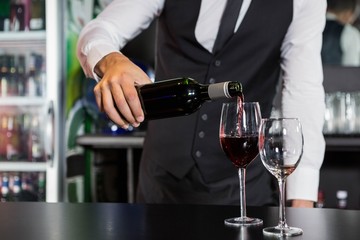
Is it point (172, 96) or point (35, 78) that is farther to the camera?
point (35, 78)

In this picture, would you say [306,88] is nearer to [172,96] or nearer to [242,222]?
[172,96]

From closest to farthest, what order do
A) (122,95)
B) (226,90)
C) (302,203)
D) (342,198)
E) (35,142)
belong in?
(226,90) → (122,95) → (302,203) → (342,198) → (35,142)

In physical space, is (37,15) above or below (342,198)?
above

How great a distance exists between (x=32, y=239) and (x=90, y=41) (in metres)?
0.74

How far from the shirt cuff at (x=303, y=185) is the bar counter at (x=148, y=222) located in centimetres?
40

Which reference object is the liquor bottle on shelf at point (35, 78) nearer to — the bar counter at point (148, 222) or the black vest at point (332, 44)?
the black vest at point (332, 44)

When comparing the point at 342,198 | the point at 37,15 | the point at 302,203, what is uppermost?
the point at 37,15

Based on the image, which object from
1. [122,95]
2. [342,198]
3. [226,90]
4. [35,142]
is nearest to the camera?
[226,90]

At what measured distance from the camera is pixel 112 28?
1.64 meters

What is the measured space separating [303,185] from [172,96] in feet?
1.72

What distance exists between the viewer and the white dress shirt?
63.3 inches

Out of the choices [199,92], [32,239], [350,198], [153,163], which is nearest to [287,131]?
[199,92]

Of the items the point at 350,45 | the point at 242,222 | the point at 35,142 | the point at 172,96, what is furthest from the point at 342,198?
the point at 242,222

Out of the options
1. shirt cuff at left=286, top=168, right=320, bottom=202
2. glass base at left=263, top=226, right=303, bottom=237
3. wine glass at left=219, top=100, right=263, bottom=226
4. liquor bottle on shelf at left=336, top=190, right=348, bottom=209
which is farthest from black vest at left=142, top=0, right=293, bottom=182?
liquor bottle on shelf at left=336, top=190, right=348, bottom=209
